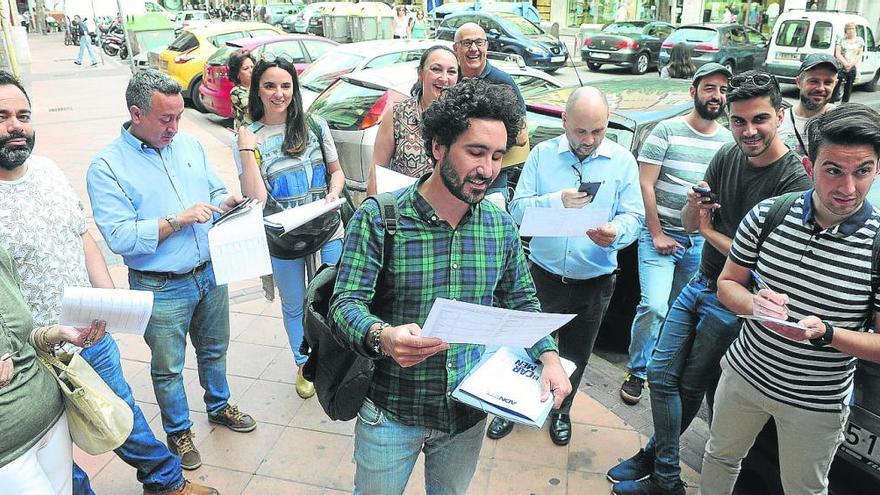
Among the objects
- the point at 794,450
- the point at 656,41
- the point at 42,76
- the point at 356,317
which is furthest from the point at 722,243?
the point at 42,76

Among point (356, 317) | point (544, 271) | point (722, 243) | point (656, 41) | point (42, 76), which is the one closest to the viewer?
point (356, 317)

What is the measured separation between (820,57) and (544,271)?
212 cm

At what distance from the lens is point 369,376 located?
1.86 meters

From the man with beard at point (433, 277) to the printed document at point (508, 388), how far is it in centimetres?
4

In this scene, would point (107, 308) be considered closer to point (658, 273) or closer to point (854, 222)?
point (854, 222)

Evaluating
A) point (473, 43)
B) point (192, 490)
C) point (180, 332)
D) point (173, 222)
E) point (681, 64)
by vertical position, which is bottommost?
point (192, 490)

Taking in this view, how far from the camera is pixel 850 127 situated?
6.27ft

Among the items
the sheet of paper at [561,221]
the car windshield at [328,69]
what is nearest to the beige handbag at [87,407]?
the sheet of paper at [561,221]

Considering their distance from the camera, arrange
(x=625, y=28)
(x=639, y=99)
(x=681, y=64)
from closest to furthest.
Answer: (x=639, y=99), (x=681, y=64), (x=625, y=28)

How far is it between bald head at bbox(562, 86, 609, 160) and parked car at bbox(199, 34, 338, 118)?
339 inches

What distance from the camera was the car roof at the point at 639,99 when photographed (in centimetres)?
429

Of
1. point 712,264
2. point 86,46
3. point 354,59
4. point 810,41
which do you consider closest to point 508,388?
point 712,264

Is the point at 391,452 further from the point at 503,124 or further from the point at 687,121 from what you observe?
the point at 687,121

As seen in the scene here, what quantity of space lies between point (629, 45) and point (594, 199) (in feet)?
56.0
